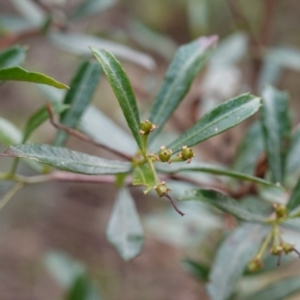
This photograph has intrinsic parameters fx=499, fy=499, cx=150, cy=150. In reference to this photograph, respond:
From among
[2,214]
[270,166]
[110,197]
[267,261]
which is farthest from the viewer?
[110,197]

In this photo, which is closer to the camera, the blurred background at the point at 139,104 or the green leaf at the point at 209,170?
the green leaf at the point at 209,170

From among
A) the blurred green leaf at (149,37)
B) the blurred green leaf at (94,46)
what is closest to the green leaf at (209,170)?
the blurred green leaf at (94,46)

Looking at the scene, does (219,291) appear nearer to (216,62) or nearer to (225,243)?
(225,243)

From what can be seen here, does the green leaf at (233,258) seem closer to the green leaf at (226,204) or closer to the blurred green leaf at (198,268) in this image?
the green leaf at (226,204)

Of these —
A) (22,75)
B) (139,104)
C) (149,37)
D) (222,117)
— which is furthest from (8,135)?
(139,104)

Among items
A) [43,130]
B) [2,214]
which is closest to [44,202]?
[2,214]
